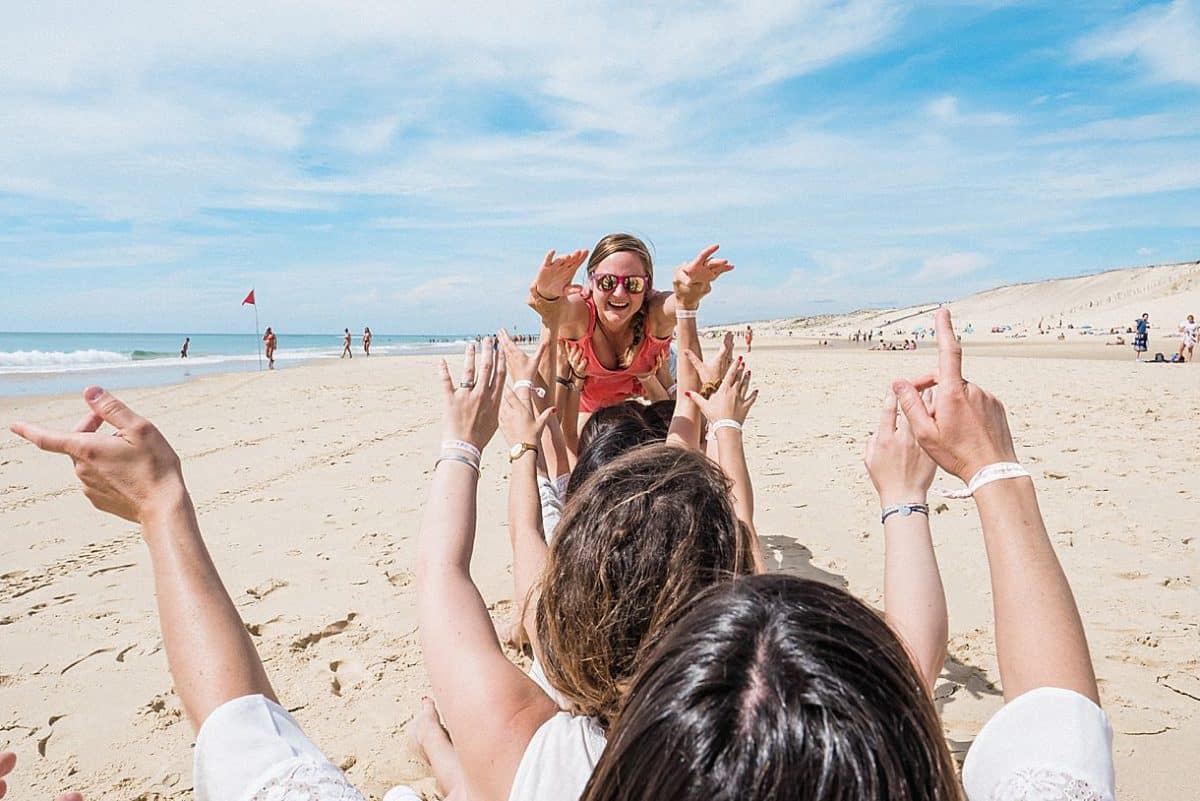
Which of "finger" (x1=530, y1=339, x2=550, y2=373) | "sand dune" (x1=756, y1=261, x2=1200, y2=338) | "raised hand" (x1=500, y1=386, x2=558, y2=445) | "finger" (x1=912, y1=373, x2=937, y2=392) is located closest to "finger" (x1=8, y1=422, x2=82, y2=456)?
"raised hand" (x1=500, y1=386, x2=558, y2=445)

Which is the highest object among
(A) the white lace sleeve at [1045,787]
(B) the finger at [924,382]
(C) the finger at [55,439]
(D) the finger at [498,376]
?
(D) the finger at [498,376]

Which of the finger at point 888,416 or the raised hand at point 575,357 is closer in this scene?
the finger at point 888,416

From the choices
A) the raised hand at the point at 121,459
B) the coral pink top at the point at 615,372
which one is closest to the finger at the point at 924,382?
the raised hand at the point at 121,459

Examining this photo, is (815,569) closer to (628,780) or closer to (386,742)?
(386,742)

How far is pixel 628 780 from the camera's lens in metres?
0.80

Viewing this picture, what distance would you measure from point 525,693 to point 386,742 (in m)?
1.88

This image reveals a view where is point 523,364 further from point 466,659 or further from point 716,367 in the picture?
point 466,659

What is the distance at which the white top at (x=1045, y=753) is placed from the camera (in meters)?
1.01

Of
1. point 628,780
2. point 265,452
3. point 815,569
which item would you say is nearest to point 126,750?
point 628,780

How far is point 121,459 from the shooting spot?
123 centimetres

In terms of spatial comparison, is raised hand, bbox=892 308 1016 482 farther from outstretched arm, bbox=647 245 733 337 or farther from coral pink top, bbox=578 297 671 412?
coral pink top, bbox=578 297 671 412

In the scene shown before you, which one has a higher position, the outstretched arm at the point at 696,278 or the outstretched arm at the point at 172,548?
the outstretched arm at the point at 696,278

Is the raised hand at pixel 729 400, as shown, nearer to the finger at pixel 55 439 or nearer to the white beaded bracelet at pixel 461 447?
the white beaded bracelet at pixel 461 447

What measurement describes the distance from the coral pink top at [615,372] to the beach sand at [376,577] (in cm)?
128
